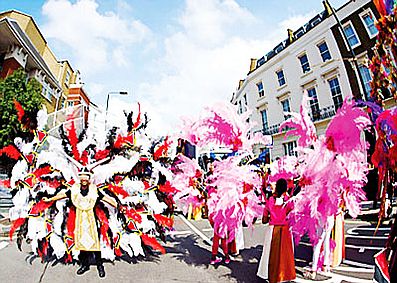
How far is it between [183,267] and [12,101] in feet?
27.1

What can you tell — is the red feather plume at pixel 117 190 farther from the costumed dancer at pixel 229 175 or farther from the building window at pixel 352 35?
A: the building window at pixel 352 35

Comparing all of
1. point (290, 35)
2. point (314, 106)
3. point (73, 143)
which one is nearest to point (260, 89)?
point (290, 35)

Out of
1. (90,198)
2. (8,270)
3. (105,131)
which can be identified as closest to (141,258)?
(90,198)

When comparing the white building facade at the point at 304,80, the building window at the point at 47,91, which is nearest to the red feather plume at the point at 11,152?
the white building facade at the point at 304,80

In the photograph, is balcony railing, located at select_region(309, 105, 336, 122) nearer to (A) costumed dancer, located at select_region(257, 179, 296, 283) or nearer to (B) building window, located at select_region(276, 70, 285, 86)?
(B) building window, located at select_region(276, 70, 285, 86)

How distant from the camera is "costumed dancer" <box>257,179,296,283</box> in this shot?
4125 millimetres

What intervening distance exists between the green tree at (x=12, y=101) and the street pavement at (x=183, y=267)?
410 centimetres

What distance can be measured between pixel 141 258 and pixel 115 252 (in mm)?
530

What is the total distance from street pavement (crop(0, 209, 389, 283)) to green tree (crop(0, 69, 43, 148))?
4100mm

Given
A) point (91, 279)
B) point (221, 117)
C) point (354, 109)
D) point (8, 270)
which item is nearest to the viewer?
point (354, 109)

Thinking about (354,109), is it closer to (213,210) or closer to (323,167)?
(323,167)

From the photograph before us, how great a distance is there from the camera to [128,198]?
528cm

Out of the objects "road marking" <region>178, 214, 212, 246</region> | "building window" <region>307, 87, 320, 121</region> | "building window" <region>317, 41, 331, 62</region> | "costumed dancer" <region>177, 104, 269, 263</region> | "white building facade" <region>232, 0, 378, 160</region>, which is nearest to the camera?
"costumed dancer" <region>177, 104, 269, 263</region>

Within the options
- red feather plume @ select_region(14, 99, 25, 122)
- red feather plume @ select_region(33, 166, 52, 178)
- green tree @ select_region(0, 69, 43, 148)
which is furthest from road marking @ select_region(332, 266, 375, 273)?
green tree @ select_region(0, 69, 43, 148)
